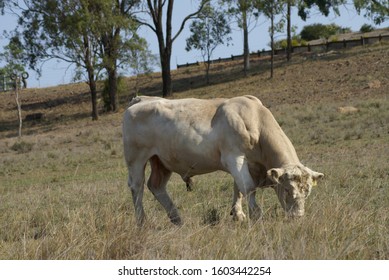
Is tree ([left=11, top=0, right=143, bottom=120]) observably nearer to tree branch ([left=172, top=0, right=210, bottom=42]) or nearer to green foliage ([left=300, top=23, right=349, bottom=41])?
tree branch ([left=172, top=0, right=210, bottom=42])

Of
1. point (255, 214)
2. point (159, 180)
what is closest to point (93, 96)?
point (159, 180)

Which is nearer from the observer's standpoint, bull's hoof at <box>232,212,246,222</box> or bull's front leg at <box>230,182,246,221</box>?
bull's hoof at <box>232,212,246,222</box>

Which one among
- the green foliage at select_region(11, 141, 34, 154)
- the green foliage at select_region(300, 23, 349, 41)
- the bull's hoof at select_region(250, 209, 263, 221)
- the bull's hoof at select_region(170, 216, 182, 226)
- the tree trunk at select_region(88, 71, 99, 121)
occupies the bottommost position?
the green foliage at select_region(11, 141, 34, 154)

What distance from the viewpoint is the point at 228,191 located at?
11.9 meters

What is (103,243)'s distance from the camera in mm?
6234

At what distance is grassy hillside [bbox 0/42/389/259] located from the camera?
6.20m

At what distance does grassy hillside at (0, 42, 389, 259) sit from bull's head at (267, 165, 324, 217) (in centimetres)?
20

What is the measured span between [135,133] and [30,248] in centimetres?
438

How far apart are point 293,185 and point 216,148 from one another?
1.69m

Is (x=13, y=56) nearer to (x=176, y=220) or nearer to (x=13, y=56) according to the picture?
(x=13, y=56)

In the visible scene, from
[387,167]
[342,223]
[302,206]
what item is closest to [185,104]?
[302,206]

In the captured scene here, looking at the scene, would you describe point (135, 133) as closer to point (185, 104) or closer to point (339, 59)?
point (185, 104)

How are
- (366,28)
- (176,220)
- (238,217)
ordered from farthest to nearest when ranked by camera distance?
(366,28) < (176,220) < (238,217)

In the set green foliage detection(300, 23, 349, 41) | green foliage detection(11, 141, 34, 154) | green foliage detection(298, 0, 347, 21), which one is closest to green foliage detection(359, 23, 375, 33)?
green foliage detection(300, 23, 349, 41)
